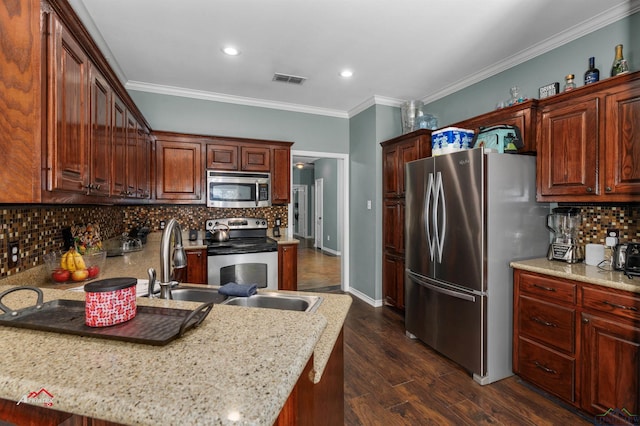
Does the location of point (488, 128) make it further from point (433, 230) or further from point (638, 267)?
point (638, 267)

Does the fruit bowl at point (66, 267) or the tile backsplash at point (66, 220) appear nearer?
the tile backsplash at point (66, 220)

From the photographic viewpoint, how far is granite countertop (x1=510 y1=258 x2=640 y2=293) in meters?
1.80

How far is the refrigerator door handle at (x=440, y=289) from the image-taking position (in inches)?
96.2

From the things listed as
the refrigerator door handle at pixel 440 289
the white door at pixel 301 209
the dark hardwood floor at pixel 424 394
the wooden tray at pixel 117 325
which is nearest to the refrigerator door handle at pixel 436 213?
the refrigerator door handle at pixel 440 289

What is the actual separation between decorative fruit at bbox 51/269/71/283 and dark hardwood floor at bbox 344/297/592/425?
191 cm

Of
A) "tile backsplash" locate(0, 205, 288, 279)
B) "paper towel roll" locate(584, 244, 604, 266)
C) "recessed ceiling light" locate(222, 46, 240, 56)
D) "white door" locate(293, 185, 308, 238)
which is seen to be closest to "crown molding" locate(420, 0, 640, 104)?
"paper towel roll" locate(584, 244, 604, 266)

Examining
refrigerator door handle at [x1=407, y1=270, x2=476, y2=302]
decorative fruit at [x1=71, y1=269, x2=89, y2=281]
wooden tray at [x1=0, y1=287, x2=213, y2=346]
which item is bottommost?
refrigerator door handle at [x1=407, y1=270, x2=476, y2=302]

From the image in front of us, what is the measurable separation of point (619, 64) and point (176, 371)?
10.1ft

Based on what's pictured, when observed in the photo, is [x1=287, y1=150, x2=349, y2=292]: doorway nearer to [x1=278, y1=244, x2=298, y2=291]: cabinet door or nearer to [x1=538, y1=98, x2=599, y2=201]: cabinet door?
[x1=278, y1=244, x2=298, y2=291]: cabinet door

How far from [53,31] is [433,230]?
272 centimetres

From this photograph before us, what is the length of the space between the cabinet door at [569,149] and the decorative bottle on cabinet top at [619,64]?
0.27m

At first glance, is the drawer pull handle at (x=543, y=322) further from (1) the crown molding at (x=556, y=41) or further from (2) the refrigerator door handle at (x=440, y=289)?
(1) the crown molding at (x=556, y=41)

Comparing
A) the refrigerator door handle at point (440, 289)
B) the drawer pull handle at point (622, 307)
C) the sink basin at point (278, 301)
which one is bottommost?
the refrigerator door handle at point (440, 289)

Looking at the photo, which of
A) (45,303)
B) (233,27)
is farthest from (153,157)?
(45,303)
